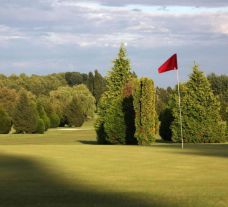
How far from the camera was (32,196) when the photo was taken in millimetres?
10352

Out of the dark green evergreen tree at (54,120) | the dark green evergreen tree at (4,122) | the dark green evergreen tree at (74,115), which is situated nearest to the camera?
the dark green evergreen tree at (4,122)

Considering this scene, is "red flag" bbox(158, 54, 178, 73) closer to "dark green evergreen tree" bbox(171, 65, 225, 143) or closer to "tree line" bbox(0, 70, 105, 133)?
"dark green evergreen tree" bbox(171, 65, 225, 143)

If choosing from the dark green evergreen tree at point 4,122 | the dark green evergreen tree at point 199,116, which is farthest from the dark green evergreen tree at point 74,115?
the dark green evergreen tree at point 199,116

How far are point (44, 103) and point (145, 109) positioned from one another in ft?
182

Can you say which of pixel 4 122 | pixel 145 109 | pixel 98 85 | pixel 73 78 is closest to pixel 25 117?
pixel 4 122

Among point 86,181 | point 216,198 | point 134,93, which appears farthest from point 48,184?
point 134,93

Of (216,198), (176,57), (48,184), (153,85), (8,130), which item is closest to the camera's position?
(216,198)

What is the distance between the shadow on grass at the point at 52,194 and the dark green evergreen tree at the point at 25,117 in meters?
46.8

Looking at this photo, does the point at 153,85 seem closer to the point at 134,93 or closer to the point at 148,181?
the point at 134,93

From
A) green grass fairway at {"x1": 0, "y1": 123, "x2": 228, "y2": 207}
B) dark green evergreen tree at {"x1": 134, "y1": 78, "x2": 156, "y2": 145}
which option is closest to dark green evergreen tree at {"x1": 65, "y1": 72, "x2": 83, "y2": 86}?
dark green evergreen tree at {"x1": 134, "y1": 78, "x2": 156, "y2": 145}

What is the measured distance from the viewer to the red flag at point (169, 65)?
29.4 metres

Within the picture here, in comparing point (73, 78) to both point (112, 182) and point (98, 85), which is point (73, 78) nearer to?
point (98, 85)

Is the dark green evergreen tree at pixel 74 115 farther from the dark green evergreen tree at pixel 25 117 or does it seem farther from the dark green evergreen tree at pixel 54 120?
the dark green evergreen tree at pixel 25 117

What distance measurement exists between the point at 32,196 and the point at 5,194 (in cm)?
68
